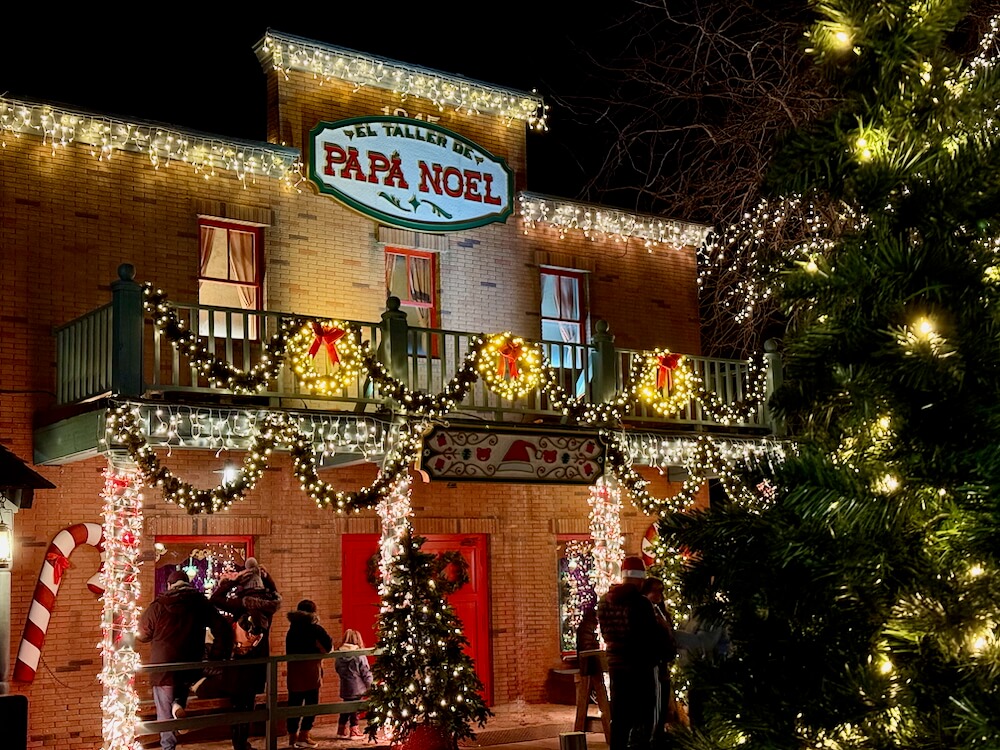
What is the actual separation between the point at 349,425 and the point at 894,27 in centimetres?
992

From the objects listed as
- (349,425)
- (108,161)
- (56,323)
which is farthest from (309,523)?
(108,161)

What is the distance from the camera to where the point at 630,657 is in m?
10.7

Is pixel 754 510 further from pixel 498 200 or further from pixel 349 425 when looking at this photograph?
pixel 498 200

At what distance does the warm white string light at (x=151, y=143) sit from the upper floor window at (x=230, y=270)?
69 cm

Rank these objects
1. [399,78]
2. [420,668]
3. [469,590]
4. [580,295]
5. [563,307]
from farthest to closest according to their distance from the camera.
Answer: [580,295]
[563,307]
[469,590]
[399,78]
[420,668]

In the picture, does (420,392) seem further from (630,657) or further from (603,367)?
(630,657)

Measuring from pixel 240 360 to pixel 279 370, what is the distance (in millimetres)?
2290

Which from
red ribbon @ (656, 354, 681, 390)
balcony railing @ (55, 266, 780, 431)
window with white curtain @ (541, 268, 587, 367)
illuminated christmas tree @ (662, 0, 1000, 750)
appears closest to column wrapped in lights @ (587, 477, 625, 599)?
balcony railing @ (55, 266, 780, 431)

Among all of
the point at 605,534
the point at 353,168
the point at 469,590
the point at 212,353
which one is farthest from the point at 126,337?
the point at 469,590

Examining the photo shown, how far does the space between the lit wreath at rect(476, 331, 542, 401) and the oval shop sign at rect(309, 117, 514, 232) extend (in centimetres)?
311

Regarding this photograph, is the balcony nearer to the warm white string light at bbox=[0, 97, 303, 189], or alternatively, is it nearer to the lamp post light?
the lamp post light

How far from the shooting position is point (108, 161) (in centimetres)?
1435

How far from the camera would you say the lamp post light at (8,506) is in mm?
11234

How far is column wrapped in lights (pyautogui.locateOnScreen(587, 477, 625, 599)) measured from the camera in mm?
15055
